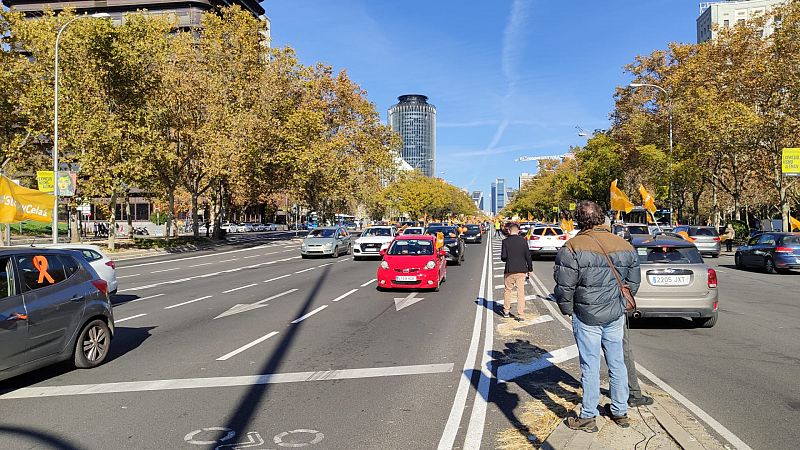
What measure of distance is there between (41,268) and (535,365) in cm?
590

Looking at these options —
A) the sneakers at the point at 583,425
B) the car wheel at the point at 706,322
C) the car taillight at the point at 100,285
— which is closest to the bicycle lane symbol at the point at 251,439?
the sneakers at the point at 583,425

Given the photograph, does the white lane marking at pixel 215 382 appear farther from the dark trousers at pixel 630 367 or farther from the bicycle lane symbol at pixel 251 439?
the dark trousers at pixel 630 367

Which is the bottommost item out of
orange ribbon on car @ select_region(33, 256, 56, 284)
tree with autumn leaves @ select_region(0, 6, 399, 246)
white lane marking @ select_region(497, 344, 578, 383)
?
white lane marking @ select_region(497, 344, 578, 383)

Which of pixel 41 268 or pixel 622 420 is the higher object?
pixel 41 268

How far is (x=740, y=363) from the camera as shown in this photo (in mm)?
7434

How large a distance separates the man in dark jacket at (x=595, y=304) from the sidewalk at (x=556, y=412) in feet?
0.63

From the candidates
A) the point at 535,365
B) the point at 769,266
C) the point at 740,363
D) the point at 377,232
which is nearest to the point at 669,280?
the point at 740,363

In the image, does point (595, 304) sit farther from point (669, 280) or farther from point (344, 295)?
point (344, 295)

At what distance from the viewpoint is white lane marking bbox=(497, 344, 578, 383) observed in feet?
22.5

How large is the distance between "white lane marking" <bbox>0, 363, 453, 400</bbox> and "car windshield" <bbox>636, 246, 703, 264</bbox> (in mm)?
4573

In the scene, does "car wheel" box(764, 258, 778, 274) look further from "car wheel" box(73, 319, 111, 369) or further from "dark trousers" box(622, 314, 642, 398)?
"car wheel" box(73, 319, 111, 369)

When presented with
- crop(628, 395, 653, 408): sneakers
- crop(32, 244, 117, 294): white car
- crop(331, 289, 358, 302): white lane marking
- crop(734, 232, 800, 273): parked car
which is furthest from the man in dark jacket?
crop(734, 232, 800, 273): parked car

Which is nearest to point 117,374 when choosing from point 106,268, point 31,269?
point 31,269

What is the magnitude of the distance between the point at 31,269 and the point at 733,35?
42.2 metres
